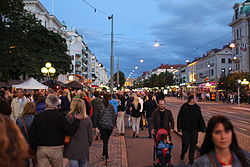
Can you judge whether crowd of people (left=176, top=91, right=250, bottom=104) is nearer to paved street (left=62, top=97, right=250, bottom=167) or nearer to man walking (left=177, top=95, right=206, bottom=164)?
paved street (left=62, top=97, right=250, bottom=167)

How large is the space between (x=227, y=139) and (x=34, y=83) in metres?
23.4

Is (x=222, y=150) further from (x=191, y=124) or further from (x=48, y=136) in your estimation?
(x=191, y=124)

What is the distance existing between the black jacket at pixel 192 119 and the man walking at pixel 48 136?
12.7ft

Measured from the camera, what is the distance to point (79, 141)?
5629 mm

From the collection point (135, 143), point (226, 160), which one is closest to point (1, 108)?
point (226, 160)

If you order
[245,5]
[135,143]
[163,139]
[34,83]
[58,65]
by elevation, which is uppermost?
[245,5]

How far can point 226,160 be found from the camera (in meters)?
2.94

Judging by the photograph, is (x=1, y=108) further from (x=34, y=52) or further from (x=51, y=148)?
(x=34, y=52)

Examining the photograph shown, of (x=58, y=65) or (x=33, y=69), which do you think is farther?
(x=58, y=65)

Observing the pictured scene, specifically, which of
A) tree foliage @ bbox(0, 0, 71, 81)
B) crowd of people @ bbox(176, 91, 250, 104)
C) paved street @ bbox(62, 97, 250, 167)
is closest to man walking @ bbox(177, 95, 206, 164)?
paved street @ bbox(62, 97, 250, 167)

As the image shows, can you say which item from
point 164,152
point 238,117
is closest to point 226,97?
point 238,117

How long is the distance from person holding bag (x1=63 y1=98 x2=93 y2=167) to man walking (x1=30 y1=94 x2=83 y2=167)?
0.29 metres

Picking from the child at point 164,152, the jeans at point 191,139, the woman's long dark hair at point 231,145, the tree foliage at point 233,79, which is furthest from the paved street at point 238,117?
the tree foliage at point 233,79

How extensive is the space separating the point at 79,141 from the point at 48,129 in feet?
2.35
